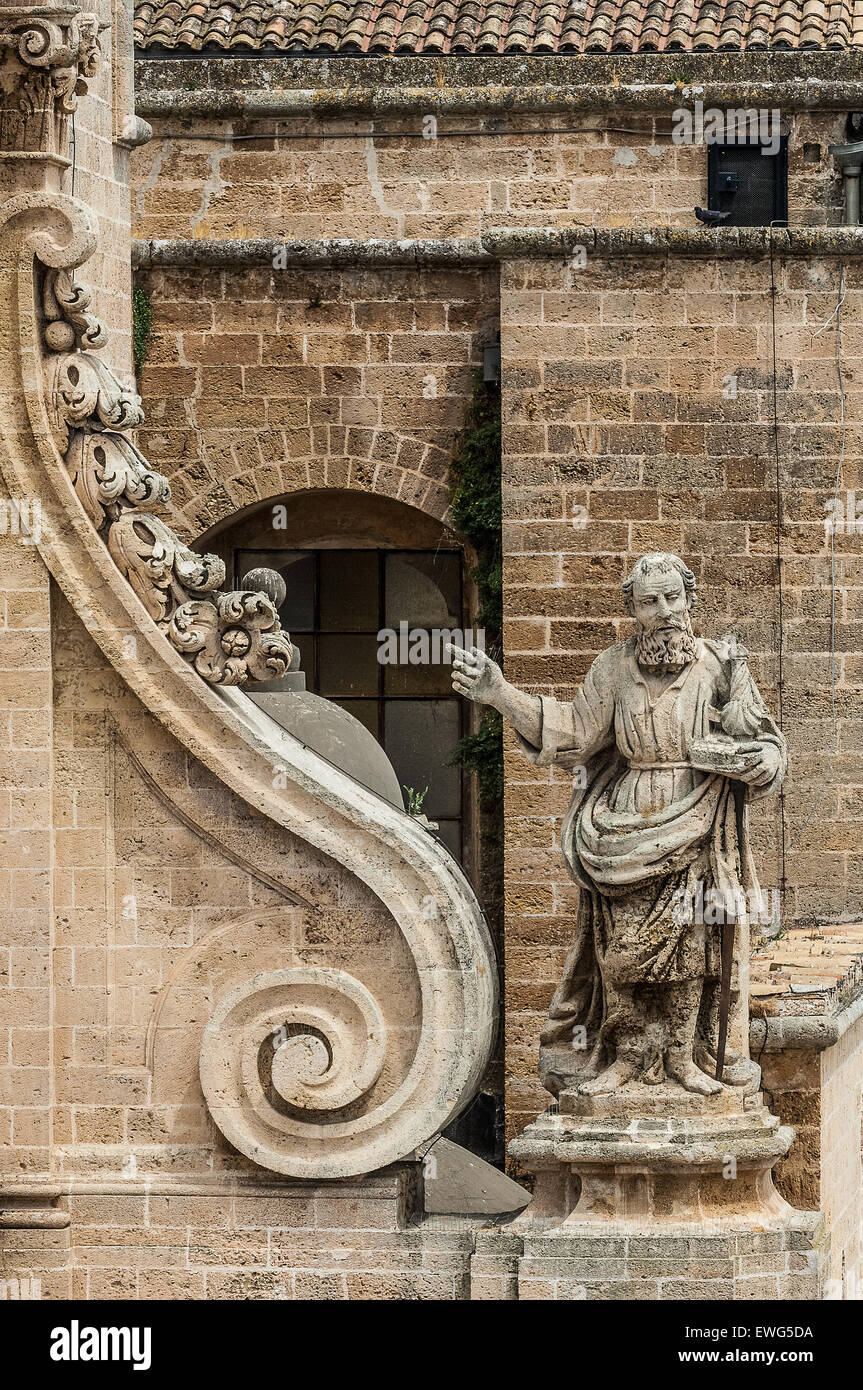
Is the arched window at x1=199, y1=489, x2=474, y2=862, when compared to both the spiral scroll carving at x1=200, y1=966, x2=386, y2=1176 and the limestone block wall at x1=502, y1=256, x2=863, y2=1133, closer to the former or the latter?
the limestone block wall at x1=502, y1=256, x2=863, y2=1133

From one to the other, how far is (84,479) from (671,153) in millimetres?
9018

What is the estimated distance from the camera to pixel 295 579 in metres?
16.9

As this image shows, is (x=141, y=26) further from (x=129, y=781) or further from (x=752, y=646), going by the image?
(x=129, y=781)

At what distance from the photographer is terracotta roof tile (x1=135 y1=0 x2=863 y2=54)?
688 inches

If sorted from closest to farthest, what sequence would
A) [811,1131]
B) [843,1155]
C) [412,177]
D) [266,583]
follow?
1. [266,583]
2. [811,1131]
3. [843,1155]
4. [412,177]

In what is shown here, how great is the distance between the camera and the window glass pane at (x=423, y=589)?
54.4ft

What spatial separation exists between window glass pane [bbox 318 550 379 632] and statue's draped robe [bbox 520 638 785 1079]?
8.72 m

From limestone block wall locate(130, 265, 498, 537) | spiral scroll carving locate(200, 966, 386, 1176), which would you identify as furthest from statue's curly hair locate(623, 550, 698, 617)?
limestone block wall locate(130, 265, 498, 537)

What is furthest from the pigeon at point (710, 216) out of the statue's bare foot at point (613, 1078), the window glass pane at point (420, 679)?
the statue's bare foot at point (613, 1078)

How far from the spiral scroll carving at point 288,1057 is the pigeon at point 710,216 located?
8.97 meters

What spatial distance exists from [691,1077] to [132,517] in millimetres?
2416

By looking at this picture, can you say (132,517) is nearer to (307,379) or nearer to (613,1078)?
(613,1078)

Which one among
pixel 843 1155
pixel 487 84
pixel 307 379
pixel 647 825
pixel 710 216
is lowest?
pixel 843 1155

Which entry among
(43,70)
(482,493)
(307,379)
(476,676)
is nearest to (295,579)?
(307,379)
